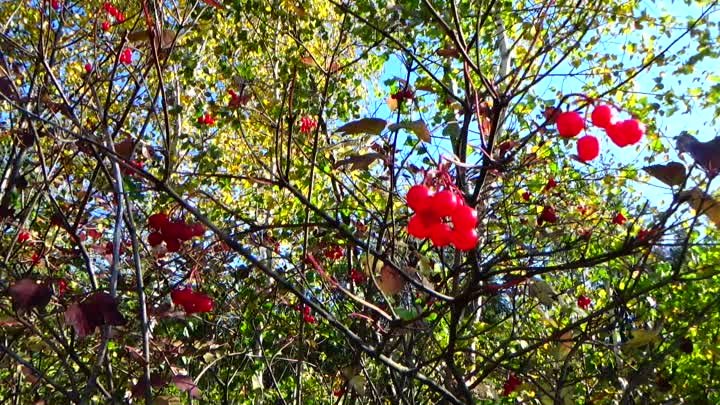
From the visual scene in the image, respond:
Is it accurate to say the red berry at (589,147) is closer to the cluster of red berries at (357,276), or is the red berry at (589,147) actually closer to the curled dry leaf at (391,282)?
the curled dry leaf at (391,282)

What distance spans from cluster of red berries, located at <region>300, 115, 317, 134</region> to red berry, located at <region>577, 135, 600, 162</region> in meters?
2.05

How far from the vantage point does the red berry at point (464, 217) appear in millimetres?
1116

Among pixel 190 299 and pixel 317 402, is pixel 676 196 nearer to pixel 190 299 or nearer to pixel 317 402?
pixel 190 299

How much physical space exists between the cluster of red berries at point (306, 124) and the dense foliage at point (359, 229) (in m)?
0.03

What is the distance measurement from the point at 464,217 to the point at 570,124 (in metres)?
0.34

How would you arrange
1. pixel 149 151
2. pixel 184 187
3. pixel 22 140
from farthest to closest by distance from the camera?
pixel 184 187
pixel 149 151
pixel 22 140

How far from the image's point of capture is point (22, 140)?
227cm

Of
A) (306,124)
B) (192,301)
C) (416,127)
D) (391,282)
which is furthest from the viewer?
(306,124)

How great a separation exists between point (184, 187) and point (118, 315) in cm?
150

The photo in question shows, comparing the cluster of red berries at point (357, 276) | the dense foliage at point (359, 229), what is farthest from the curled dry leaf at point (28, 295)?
the cluster of red berries at point (357, 276)

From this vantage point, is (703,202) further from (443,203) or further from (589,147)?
(443,203)

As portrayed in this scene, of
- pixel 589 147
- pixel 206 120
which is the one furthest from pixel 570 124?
pixel 206 120

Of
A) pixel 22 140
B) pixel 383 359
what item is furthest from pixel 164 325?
pixel 383 359

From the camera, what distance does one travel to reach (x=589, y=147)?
4.26 feet
